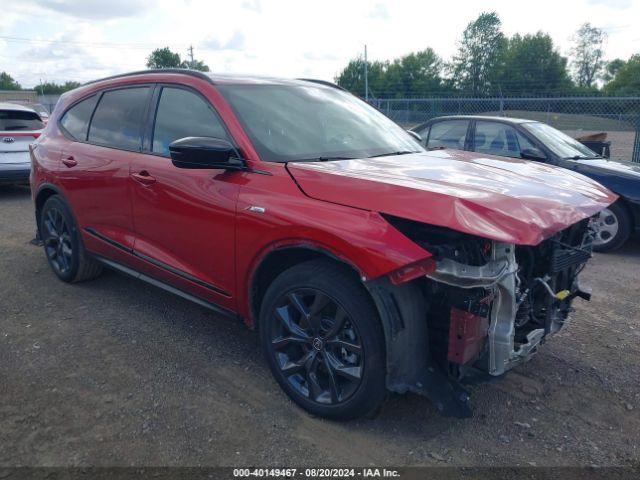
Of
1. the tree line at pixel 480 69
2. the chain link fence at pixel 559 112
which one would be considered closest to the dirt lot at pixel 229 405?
the chain link fence at pixel 559 112

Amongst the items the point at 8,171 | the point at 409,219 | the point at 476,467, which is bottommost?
the point at 476,467

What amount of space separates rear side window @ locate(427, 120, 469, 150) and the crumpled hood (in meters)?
4.55

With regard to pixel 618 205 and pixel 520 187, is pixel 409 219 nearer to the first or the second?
pixel 520 187

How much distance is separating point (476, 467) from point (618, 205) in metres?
4.87

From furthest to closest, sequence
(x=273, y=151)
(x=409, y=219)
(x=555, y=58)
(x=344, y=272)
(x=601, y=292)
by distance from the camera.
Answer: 1. (x=555, y=58)
2. (x=601, y=292)
3. (x=273, y=151)
4. (x=344, y=272)
5. (x=409, y=219)

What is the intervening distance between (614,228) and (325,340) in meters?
4.95

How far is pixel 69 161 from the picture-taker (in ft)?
14.8

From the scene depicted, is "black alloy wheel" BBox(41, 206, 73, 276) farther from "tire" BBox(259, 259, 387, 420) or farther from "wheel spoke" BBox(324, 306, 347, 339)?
"wheel spoke" BBox(324, 306, 347, 339)

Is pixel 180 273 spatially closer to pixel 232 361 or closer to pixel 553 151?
pixel 232 361

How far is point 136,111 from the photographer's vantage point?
3990mm

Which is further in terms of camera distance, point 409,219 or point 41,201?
point 41,201

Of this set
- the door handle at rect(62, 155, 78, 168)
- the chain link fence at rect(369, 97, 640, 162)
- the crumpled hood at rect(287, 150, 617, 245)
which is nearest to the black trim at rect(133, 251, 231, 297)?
the crumpled hood at rect(287, 150, 617, 245)

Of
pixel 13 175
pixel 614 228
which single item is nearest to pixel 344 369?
pixel 614 228

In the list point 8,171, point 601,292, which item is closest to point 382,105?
point 8,171
